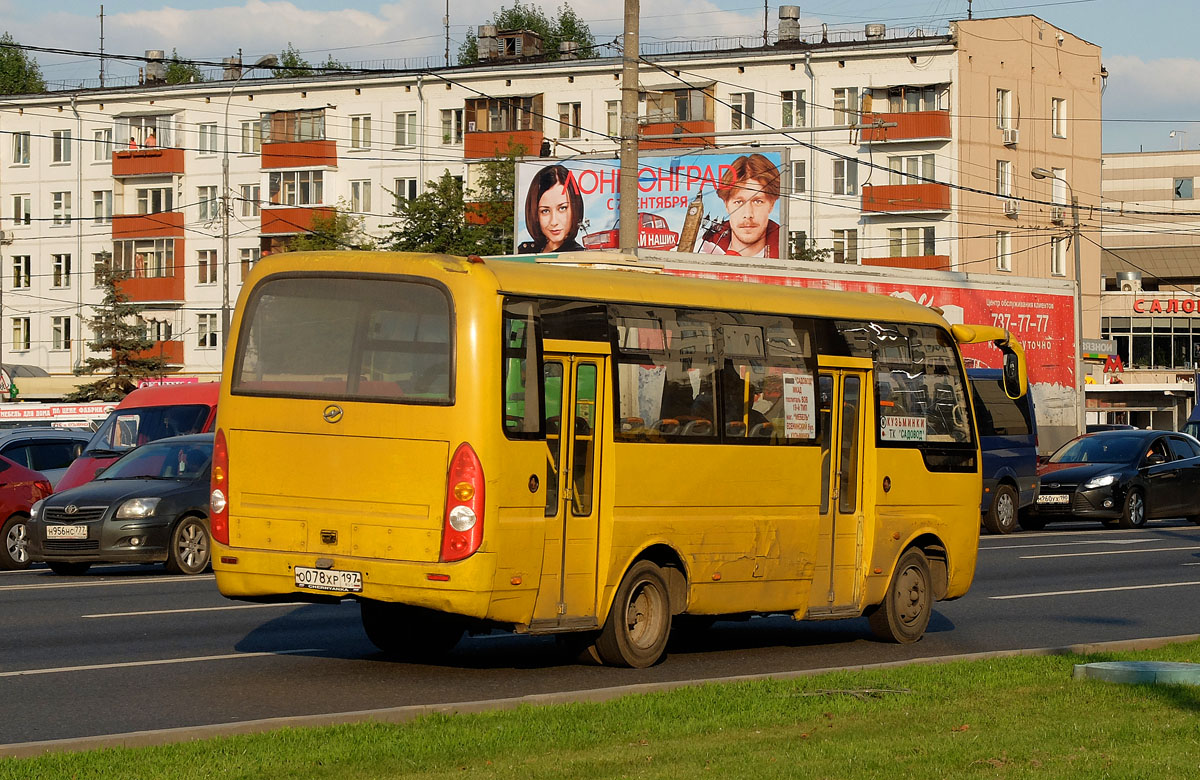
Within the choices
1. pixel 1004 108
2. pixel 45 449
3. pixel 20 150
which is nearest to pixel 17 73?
pixel 20 150

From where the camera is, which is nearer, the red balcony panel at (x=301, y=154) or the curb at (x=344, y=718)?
the curb at (x=344, y=718)

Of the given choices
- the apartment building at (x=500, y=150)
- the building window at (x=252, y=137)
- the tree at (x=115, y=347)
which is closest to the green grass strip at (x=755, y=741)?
the apartment building at (x=500, y=150)

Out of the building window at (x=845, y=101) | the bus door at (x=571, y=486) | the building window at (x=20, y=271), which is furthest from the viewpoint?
the building window at (x=20, y=271)

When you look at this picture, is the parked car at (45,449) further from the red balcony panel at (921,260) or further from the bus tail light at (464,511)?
the red balcony panel at (921,260)

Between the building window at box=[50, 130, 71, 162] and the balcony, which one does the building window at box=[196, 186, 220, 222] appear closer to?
the building window at box=[50, 130, 71, 162]

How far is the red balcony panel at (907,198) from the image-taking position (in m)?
68.5

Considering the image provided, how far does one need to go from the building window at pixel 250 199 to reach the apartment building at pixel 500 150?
16 centimetres

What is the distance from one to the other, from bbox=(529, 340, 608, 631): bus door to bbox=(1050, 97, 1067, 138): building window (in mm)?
66066

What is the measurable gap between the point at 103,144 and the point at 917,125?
120 feet

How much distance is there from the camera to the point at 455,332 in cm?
1063

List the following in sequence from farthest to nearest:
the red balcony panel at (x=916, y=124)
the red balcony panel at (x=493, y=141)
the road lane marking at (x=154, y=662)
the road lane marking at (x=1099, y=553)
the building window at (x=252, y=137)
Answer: the building window at (x=252, y=137)
the red balcony panel at (x=493, y=141)
the red balcony panel at (x=916, y=124)
the road lane marking at (x=1099, y=553)
the road lane marking at (x=154, y=662)

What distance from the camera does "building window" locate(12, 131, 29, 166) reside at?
81.2 metres

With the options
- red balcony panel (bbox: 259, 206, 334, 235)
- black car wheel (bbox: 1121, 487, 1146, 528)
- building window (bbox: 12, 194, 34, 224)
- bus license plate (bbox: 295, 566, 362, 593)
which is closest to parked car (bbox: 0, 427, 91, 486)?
bus license plate (bbox: 295, 566, 362, 593)

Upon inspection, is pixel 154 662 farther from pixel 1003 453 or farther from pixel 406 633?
pixel 1003 453
